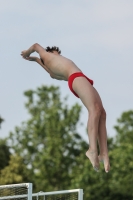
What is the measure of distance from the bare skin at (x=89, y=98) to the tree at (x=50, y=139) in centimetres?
3635

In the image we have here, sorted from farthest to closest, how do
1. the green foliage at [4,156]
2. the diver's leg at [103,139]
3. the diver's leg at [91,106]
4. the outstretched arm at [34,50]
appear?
the green foliage at [4,156], the outstretched arm at [34,50], the diver's leg at [103,139], the diver's leg at [91,106]

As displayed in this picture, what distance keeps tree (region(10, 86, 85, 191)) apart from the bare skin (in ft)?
119

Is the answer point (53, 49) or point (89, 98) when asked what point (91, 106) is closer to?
point (89, 98)

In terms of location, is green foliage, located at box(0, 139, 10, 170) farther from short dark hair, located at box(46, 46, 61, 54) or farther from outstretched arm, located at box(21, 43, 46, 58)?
short dark hair, located at box(46, 46, 61, 54)

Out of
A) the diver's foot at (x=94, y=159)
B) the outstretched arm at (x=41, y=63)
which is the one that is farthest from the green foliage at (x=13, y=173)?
the diver's foot at (x=94, y=159)

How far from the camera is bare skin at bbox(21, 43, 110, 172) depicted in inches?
362

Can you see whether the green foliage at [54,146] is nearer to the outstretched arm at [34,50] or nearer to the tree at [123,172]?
the tree at [123,172]

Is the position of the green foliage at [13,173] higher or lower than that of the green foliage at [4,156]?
lower

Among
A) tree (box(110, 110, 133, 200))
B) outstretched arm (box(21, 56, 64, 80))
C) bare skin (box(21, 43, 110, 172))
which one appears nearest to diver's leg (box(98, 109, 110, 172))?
bare skin (box(21, 43, 110, 172))

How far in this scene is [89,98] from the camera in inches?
360

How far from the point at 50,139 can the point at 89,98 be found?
38.9 meters

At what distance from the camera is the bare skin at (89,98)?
30.2ft

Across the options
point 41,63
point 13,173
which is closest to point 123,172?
point 13,173

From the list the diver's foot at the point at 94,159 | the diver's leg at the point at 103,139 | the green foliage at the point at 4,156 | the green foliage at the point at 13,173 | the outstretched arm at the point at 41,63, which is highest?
the green foliage at the point at 4,156
